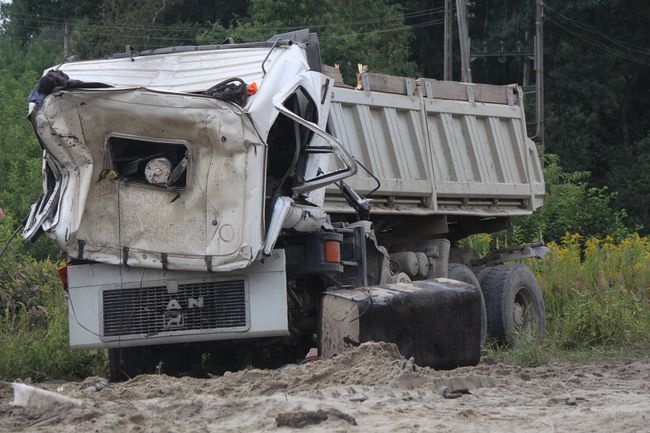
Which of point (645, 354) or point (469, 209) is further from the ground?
point (469, 209)

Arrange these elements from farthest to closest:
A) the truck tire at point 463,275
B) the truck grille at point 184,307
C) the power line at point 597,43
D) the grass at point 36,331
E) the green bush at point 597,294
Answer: the power line at point 597,43 < the truck tire at point 463,275 < the green bush at point 597,294 < the grass at point 36,331 < the truck grille at point 184,307

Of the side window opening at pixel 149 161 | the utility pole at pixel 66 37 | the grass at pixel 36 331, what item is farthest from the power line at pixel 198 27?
the side window opening at pixel 149 161

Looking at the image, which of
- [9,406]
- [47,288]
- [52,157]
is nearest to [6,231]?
[47,288]

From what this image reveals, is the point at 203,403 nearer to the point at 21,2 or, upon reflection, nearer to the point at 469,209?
the point at 469,209

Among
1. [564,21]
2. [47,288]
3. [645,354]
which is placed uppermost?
[564,21]

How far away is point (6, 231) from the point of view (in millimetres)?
17250

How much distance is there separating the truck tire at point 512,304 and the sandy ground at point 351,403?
191 inches

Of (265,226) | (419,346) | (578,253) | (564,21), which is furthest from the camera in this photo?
(564,21)

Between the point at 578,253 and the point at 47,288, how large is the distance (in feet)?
27.2

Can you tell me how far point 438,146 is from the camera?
14281mm

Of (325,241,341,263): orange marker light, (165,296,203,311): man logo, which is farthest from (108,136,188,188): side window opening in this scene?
(325,241,341,263): orange marker light

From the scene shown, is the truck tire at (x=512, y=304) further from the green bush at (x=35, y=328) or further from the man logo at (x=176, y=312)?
the man logo at (x=176, y=312)

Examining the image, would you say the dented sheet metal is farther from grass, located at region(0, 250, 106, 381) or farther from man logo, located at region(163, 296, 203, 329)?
grass, located at region(0, 250, 106, 381)

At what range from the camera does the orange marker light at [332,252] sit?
10414 millimetres
